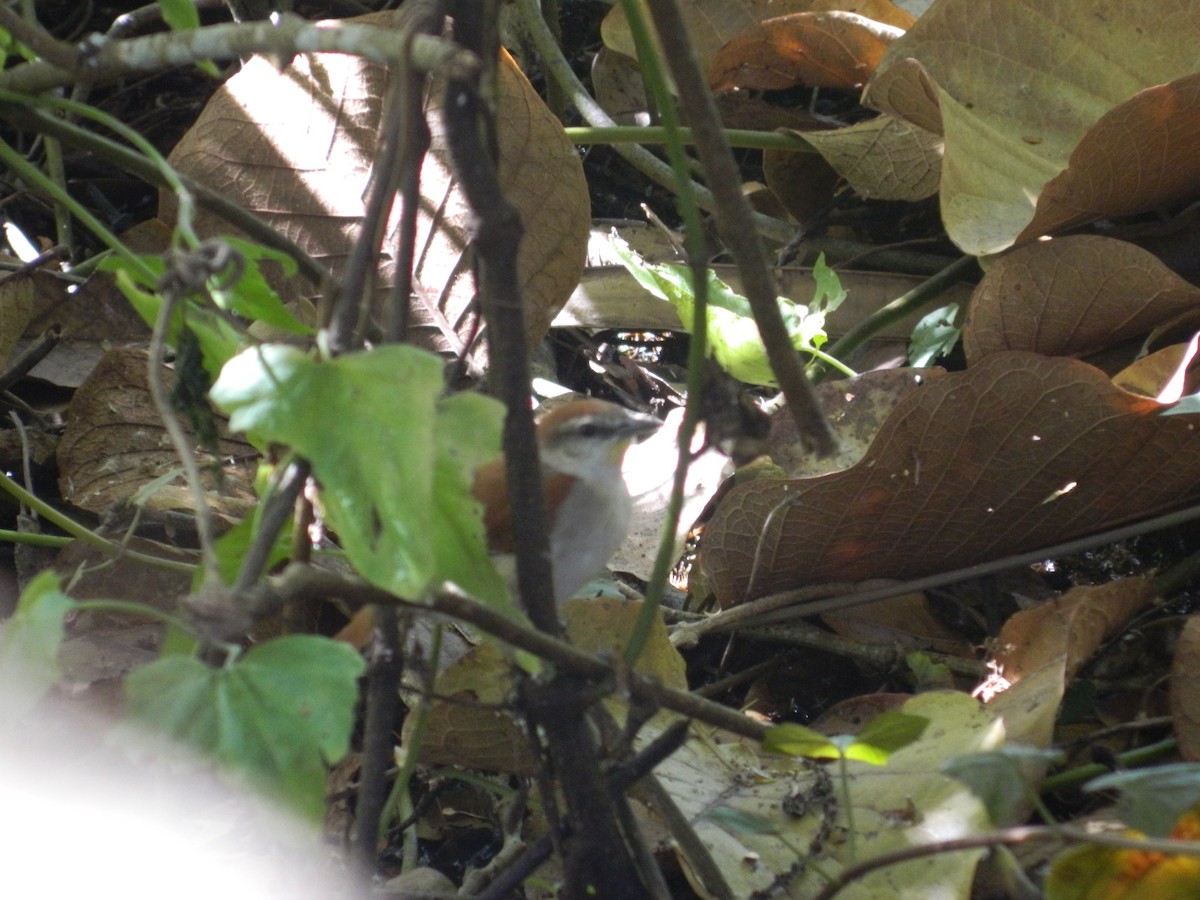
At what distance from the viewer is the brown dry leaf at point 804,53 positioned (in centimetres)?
308

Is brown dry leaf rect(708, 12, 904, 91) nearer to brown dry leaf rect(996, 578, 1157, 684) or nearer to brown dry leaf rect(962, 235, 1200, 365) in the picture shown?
brown dry leaf rect(962, 235, 1200, 365)

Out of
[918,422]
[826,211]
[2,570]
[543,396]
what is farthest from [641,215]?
[2,570]

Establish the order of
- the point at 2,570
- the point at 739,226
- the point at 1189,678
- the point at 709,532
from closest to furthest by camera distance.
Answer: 1. the point at 739,226
2. the point at 1189,678
3. the point at 709,532
4. the point at 2,570

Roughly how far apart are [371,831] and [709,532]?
3.57 ft

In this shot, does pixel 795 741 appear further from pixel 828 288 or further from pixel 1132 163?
pixel 1132 163

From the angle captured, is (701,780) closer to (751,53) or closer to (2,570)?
(2,570)

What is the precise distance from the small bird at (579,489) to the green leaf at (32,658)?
103 centimetres

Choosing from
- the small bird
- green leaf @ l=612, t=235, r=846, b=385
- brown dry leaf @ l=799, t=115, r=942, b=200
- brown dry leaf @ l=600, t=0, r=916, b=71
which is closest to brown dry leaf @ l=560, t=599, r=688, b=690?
the small bird

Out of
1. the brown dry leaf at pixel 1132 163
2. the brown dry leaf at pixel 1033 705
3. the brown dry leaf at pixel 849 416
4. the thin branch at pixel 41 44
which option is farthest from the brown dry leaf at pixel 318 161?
the thin branch at pixel 41 44

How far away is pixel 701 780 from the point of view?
1.94 metres

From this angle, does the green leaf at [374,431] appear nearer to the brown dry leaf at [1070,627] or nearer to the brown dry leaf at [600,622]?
the brown dry leaf at [600,622]

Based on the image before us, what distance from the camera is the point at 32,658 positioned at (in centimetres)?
84

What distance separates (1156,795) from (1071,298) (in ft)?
4.93

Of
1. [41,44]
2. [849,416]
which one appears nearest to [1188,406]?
[849,416]
